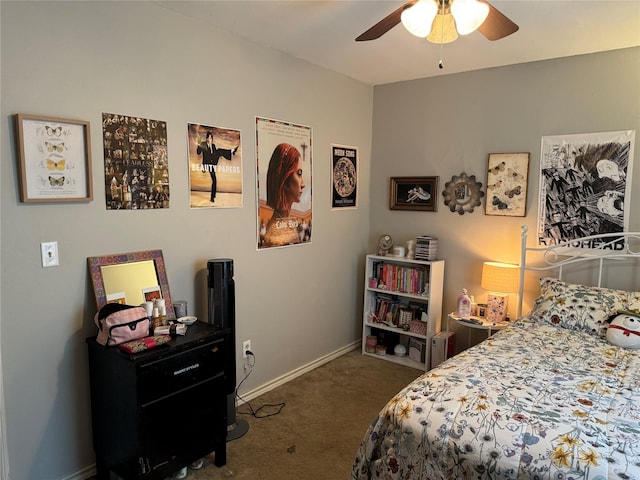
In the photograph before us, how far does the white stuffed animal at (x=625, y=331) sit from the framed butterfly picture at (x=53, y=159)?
2.97 meters

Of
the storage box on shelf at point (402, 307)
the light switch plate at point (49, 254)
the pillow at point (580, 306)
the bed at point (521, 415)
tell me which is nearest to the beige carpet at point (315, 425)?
the storage box on shelf at point (402, 307)

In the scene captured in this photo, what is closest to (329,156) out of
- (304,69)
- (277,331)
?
(304,69)

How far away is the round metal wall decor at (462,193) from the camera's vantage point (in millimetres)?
3510

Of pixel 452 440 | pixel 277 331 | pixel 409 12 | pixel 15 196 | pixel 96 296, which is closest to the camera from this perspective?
pixel 452 440

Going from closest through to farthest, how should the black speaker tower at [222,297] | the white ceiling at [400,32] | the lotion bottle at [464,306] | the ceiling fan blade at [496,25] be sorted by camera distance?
the ceiling fan blade at [496,25] < the white ceiling at [400,32] < the black speaker tower at [222,297] < the lotion bottle at [464,306]

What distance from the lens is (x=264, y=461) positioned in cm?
237

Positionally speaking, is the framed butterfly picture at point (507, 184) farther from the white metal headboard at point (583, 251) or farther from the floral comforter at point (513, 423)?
the floral comforter at point (513, 423)

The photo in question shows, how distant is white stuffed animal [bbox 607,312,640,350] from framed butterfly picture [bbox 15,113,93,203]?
2974mm

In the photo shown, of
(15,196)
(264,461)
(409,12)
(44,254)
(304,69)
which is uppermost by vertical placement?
(304,69)

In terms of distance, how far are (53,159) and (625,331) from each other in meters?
3.17

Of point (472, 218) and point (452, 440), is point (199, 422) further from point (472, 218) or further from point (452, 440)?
point (472, 218)

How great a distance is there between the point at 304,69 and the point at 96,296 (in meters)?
2.19

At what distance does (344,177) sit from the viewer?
3764mm

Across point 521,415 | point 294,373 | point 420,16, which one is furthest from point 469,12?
point 294,373
